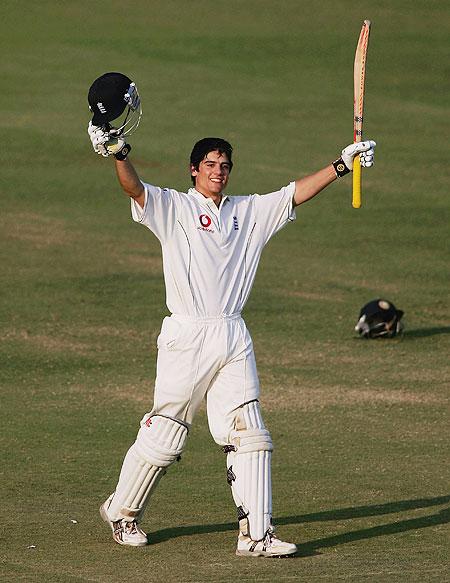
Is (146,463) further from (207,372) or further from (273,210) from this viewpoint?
(273,210)

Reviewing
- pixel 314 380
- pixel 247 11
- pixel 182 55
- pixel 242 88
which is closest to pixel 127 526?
pixel 314 380

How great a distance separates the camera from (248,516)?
7.47 m

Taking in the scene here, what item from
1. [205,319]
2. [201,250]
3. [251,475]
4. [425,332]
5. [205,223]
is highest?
[205,223]

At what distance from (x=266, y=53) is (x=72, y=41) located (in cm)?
430

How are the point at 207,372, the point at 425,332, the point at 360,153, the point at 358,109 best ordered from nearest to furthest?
the point at 207,372 → the point at 360,153 → the point at 358,109 → the point at 425,332

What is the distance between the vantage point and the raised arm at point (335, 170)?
7.95 metres

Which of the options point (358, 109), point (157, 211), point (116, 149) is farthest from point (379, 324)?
point (116, 149)

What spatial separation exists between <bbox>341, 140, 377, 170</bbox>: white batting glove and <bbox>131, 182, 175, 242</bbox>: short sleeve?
1.01 m

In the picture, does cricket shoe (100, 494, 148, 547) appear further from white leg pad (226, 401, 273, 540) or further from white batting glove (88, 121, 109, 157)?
white batting glove (88, 121, 109, 157)

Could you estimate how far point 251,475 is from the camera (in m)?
7.54

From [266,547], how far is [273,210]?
74.2 inches

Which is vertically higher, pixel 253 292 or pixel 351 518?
pixel 253 292

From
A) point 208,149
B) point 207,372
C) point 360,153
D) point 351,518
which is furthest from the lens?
point 351,518

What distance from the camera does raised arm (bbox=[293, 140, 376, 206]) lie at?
7.95m
